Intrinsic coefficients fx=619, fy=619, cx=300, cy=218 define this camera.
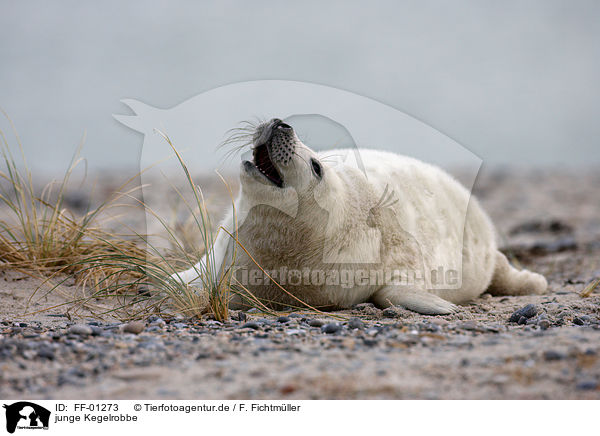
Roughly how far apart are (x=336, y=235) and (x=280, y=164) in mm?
→ 678

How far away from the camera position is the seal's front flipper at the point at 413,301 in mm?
4031

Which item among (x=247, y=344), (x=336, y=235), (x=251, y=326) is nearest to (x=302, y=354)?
(x=247, y=344)

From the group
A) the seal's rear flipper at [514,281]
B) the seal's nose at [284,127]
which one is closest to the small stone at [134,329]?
the seal's nose at [284,127]

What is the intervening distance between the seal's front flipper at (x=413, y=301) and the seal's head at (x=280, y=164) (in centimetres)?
94

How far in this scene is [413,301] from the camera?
4105 mm

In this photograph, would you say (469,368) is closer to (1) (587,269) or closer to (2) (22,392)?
(2) (22,392)

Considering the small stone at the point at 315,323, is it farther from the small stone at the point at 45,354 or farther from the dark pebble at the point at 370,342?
the small stone at the point at 45,354

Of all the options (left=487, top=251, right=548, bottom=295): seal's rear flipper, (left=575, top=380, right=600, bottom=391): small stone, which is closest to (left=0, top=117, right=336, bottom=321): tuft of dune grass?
(left=575, top=380, right=600, bottom=391): small stone

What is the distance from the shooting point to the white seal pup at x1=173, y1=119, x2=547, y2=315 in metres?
3.85

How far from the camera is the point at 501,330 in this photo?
333cm

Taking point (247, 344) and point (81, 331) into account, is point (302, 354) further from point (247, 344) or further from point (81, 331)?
point (81, 331)
